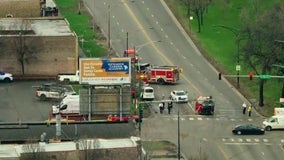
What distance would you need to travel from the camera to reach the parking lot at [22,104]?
9512cm

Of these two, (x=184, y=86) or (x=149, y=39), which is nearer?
(x=184, y=86)

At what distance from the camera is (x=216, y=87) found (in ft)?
348

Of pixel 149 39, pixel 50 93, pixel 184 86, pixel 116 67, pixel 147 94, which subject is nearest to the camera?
pixel 116 67

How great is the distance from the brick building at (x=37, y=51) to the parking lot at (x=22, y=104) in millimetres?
2612

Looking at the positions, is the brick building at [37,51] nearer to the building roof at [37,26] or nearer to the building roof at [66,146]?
the building roof at [37,26]

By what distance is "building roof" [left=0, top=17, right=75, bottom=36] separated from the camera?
114125 millimetres

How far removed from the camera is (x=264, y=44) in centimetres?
10212

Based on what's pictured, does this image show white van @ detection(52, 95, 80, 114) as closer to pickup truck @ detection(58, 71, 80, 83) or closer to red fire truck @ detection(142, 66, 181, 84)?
pickup truck @ detection(58, 71, 80, 83)

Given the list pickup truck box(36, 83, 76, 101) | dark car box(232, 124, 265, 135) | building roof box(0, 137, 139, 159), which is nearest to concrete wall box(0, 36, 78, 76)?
pickup truck box(36, 83, 76, 101)

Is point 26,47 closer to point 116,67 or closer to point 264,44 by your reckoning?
point 116,67

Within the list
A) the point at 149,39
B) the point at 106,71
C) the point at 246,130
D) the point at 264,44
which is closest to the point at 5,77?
the point at 106,71

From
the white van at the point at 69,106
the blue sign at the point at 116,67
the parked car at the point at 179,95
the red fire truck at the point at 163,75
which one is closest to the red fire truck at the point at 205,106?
the parked car at the point at 179,95

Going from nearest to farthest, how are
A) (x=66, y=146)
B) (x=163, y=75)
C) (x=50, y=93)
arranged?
1. (x=66, y=146)
2. (x=50, y=93)
3. (x=163, y=75)

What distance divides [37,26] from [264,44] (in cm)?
2785
